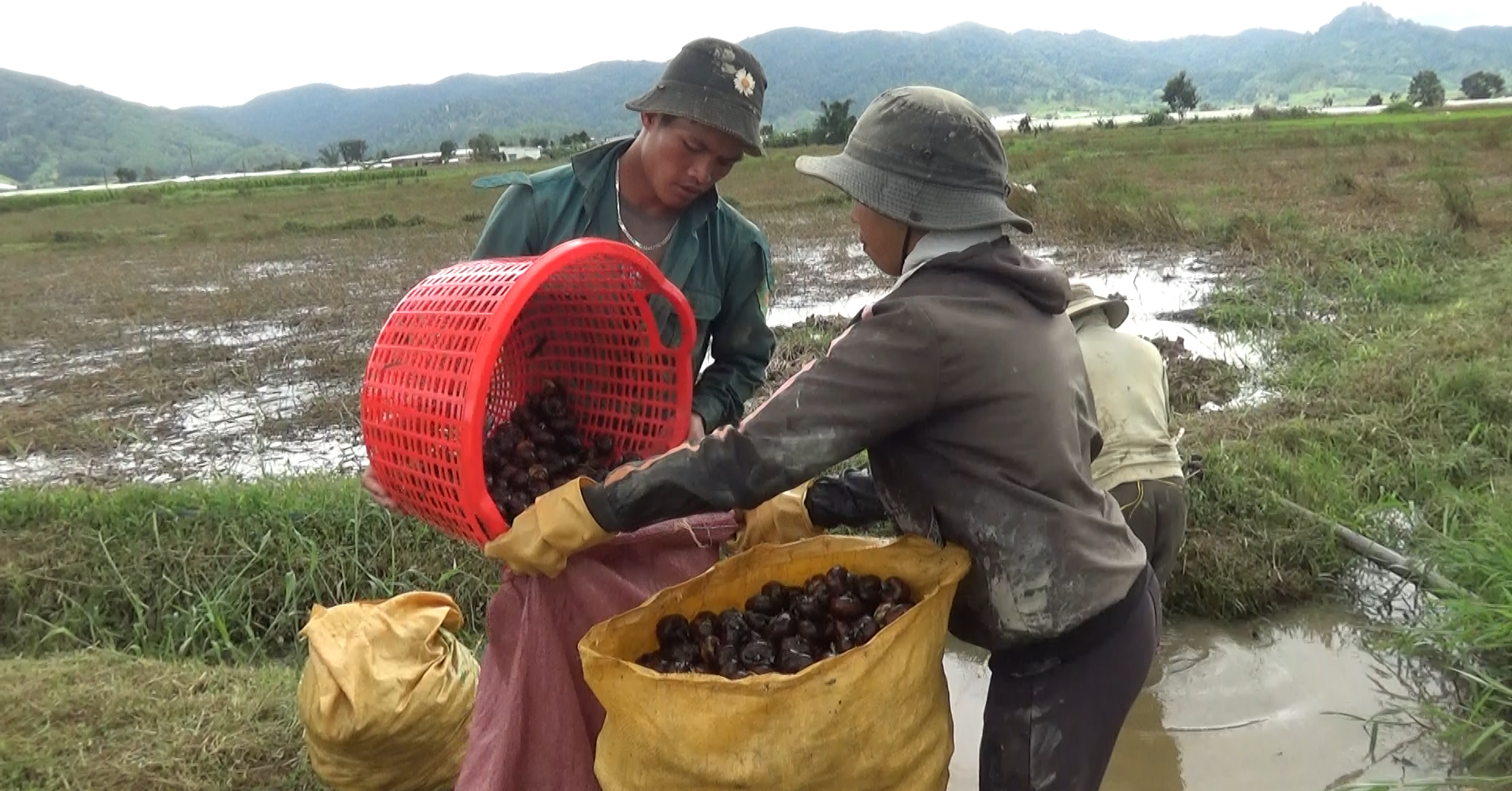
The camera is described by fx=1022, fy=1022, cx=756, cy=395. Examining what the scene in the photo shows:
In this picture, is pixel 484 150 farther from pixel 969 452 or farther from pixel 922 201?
pixel 969 452

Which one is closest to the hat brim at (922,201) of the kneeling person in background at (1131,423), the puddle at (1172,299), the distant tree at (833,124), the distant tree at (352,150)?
the kneeling person in background at (1131,423)

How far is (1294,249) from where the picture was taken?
1013 cm

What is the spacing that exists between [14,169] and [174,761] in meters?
161

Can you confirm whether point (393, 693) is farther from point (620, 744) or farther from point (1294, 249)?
point (1294, 249)

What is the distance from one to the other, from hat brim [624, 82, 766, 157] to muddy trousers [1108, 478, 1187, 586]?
4.56 ft

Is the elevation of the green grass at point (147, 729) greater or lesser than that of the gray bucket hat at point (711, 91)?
lesser

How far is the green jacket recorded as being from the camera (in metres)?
2.60

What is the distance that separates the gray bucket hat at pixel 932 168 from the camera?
1.81m

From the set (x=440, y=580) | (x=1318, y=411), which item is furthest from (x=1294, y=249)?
(x=440, y=580)

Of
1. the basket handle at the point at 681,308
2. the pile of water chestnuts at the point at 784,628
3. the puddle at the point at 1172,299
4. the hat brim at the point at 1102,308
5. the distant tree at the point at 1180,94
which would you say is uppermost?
the distant tree at the point at 1180,94

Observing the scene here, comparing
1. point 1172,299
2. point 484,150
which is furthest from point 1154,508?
point 484,150

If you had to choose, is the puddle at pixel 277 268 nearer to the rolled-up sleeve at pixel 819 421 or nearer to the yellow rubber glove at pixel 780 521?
the yellow rubber glove at pixel 780 521

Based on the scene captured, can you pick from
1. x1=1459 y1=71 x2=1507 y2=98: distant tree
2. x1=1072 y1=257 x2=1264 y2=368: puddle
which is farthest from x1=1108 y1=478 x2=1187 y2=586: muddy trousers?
x1=1459 y1=71 x2=1507 y2=98: distant tree

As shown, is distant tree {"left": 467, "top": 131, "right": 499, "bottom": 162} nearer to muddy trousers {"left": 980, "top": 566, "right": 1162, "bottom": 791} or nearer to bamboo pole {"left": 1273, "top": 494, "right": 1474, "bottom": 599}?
bamboo pole {"left": 1273, "top": 494, "right": 1474, "bottom": 599}
